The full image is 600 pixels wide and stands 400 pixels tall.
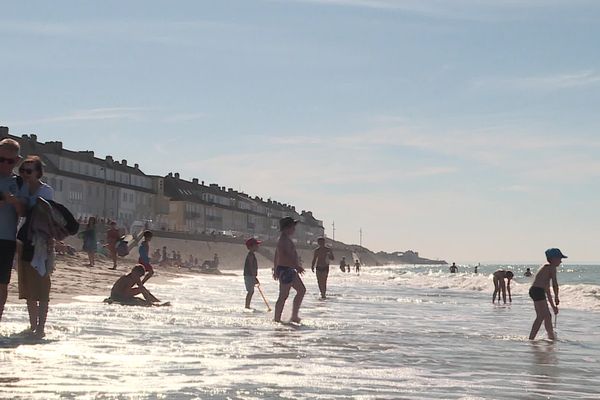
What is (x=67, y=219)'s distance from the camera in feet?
27.5

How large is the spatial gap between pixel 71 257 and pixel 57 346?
23.9m

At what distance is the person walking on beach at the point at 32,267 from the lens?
825 centimetres

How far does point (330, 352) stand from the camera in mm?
8859

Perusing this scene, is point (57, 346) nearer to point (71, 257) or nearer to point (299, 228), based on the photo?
point (71, 257)

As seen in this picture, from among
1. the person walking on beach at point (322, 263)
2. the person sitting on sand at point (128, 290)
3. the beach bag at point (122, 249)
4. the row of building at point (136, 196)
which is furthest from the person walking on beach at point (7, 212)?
the row of building at point (136, 196)

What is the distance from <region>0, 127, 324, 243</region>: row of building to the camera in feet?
286

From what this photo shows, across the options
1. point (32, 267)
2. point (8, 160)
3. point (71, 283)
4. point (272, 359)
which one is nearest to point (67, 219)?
point (32, 267)

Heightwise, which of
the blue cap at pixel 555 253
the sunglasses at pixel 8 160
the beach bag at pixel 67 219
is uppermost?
the sunglasses at pixel 8 160

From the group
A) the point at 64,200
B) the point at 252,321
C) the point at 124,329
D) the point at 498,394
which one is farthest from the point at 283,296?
the point at 64,200

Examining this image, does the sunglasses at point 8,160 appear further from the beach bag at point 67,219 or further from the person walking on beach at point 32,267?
the beach bag at point 67,219

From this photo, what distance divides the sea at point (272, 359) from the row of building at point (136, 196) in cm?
6784

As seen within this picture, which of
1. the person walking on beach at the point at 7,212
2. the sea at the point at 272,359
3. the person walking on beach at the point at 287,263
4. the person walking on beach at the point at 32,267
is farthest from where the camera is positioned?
the person walking on beach at the point at 287,263

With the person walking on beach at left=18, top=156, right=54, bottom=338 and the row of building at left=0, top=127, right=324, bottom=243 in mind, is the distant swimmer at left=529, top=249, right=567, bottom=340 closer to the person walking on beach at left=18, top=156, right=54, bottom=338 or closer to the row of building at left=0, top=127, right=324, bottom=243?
the person walking on beach at left=18, top=156, right=54, bottom=338

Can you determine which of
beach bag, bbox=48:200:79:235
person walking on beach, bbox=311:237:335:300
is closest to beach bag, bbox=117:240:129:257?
person walking on beach, bbox=311:237:335:300
